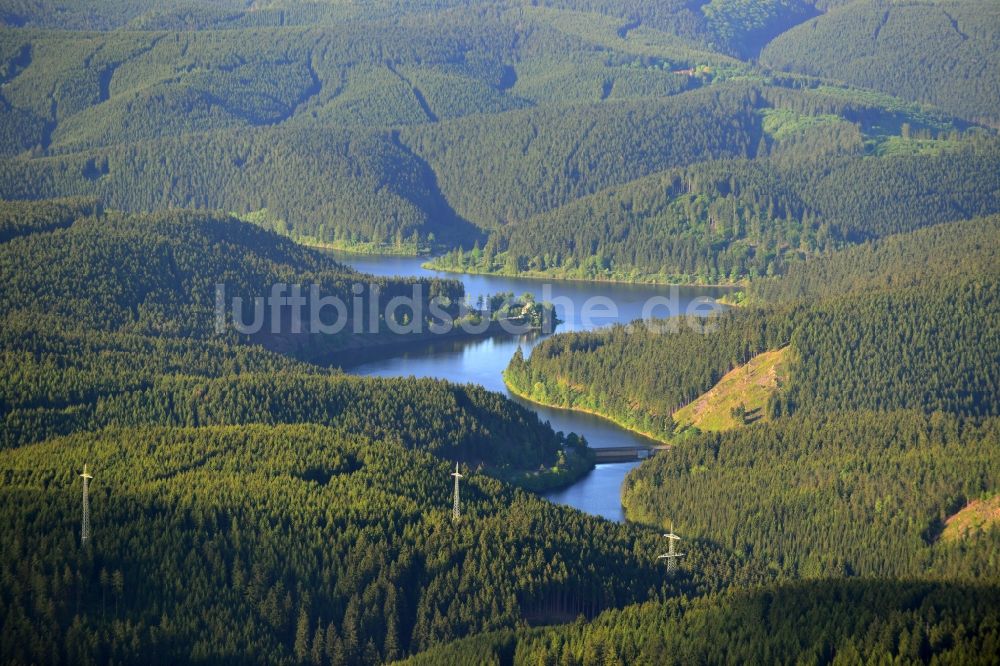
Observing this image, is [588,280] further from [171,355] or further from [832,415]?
[832,415]

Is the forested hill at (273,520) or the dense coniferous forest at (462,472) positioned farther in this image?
the forested hill at (273,520)

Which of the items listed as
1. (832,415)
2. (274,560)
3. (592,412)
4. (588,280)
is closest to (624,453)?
(832,415)

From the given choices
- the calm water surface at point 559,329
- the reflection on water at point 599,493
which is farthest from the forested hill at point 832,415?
the calm water surface at point 559,329

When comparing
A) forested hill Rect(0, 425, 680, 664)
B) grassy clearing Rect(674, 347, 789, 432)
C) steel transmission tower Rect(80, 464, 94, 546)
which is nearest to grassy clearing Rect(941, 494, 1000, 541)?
forested hill Rect(0, 425, 680, 664)

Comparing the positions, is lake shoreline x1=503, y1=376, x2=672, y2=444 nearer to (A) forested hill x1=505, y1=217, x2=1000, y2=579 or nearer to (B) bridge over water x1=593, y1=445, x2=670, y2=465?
(A) forested hill x1=505, y1=217, x2=1000, y2=579

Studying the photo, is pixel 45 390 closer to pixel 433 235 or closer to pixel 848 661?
pixel 848 661

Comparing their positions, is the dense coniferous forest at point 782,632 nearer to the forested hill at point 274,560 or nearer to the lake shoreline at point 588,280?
the forested hill at point 274,560
